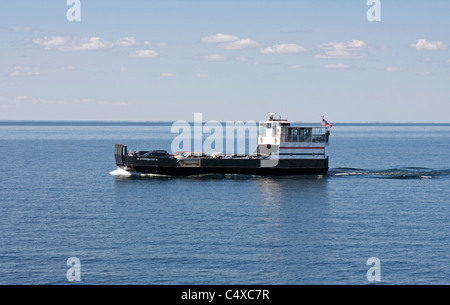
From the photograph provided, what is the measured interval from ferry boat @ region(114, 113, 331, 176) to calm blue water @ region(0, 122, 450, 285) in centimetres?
171

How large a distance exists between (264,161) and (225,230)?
37.3 meters

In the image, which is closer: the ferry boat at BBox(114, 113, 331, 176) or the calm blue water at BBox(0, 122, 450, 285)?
the calm blue water at BBox(0, 122, 450, 285)

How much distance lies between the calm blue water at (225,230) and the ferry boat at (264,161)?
5.61 feet

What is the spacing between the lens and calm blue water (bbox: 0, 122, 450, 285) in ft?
134

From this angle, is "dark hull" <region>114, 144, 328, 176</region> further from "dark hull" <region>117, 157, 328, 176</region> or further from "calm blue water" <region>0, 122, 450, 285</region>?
"calm blue water" <region>0, 122, 450, 285</region>

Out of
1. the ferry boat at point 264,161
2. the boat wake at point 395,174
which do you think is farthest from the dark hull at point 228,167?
the boat wake at point 395,174

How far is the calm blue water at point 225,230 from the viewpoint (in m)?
40.7

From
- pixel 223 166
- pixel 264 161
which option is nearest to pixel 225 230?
pixel 223 166

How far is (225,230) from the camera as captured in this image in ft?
173

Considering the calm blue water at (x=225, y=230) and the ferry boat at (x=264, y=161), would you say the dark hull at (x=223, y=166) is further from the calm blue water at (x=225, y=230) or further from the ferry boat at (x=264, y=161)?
the calm blue water at (x=225, y=230)

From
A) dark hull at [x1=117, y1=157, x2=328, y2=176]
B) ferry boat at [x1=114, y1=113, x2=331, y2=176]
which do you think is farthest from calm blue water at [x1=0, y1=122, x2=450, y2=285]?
ferry boat at [x1=114, y1=113, x2=331, y2=176]

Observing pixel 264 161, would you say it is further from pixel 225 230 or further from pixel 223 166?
pixel 225 230
